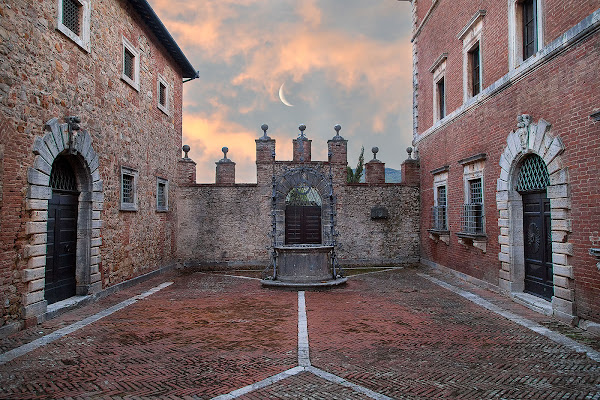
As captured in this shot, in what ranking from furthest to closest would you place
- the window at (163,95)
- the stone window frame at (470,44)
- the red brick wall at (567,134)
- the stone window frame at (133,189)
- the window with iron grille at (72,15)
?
the window at (163,95)
the stone window frame at (133,189)
the stone window frame at (470,44)
the window with iron grille at (72,15)
the red brick wall at (567,134)

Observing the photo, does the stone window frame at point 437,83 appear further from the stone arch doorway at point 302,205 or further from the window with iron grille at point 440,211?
the stone arch doorway at point 302,205

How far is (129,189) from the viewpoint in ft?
33.3

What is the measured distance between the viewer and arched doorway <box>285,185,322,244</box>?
1388 cm

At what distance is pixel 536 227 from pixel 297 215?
8063 mm

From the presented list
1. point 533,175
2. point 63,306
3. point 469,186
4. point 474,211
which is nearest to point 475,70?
point 469,186

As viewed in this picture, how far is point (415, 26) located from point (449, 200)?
7342 mm

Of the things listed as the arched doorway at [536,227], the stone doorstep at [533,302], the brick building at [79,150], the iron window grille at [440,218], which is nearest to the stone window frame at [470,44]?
the arched doorway at [536,227]

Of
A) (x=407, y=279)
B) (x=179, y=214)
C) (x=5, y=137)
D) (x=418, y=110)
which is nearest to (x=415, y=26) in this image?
(x=418, y=110)

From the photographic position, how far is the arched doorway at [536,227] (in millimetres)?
7082

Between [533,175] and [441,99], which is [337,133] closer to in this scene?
[441,99]

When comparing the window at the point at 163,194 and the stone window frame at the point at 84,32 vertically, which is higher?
the stone window frame at the point at 84,32

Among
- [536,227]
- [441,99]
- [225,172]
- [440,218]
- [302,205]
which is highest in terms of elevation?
[441,99]

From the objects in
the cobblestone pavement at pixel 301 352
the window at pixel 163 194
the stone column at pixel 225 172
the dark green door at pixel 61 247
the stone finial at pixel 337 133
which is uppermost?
the stone finial at pixel 337 133

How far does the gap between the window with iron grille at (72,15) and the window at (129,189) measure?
131 inches
